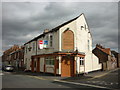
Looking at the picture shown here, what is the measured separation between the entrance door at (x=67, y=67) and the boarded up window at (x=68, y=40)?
1581mm

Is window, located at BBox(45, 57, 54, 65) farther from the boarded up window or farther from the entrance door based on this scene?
the boarded up window

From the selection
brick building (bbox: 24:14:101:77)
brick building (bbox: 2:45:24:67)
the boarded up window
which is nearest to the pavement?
brick building (bbox: 24:14:101:77)

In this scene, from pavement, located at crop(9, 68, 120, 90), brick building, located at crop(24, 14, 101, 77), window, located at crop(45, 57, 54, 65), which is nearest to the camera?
pavement, located at crop(9, 68, 120, 90)

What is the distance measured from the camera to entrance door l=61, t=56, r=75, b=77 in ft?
63.1

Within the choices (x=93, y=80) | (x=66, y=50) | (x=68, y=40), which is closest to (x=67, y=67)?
(x=66, y=50)

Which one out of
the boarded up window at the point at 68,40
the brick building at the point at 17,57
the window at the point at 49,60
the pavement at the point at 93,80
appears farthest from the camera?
the brick building at the point at 17,57

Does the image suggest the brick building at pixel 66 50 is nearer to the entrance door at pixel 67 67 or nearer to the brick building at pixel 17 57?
the entrance door at pixel 67 67

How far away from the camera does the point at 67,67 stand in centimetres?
1936

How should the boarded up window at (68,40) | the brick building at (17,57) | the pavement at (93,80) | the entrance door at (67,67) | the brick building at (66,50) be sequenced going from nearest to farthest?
1. the pavement at (93,80)
2. the entrance door at (67,67)
3. the brick building at (66,50)
4. the boarded up window at (68,40)
5. the brick building at (17,57)

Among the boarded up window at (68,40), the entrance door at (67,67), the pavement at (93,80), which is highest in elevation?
the boarded up window at (68,40)

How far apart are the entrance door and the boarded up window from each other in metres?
1.58

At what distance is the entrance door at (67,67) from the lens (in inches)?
757

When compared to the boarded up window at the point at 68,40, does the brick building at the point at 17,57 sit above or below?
below

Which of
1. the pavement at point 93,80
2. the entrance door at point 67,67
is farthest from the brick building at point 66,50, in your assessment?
the pavement at point 93,80
